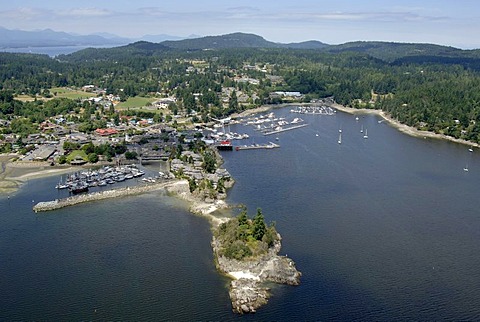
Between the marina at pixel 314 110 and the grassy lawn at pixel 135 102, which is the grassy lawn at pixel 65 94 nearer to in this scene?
the grassy lawn at pixel 135 102

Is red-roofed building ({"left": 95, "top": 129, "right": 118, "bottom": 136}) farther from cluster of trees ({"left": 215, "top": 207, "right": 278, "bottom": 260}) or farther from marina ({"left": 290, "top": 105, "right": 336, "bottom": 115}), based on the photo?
marina ({"left": 290, "top": 105, "right": 336, "bottom": 115})

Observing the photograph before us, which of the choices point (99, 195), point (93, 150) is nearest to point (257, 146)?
point (93, 150)

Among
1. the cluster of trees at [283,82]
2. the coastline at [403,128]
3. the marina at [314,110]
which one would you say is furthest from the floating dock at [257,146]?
the marina at [314,110]

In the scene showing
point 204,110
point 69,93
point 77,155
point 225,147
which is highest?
point 69,93

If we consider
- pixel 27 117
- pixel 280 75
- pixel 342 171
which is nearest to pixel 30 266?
pixel 342 171

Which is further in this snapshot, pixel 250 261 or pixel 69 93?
pixel 69 93

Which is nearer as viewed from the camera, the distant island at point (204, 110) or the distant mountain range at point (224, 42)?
the distant island at point (204, 110)

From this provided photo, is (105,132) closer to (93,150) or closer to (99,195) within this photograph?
(93,150)
